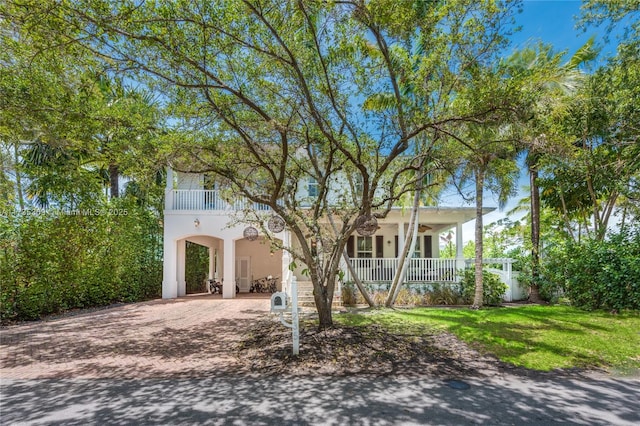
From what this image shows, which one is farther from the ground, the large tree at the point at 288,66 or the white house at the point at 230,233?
the large tree at the point at 288,66

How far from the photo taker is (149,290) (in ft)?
53.2

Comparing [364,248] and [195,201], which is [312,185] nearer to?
[195,201]

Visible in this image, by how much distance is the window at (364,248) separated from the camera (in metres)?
18.8

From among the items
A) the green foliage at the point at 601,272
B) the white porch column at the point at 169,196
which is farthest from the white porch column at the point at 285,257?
the green foliage at the point at 601,272

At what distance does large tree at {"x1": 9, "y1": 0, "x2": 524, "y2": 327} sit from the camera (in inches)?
222

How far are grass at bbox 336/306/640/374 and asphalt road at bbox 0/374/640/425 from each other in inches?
41.0

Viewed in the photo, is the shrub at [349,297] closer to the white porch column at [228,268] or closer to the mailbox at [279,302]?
the white porch column at [228,268]

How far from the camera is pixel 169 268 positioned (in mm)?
15930

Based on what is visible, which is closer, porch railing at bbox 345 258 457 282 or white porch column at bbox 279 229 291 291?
white porch column at bbox 279 229 291 291

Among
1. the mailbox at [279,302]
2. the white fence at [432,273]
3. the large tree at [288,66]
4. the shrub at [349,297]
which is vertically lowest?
the shrub at [349,297]

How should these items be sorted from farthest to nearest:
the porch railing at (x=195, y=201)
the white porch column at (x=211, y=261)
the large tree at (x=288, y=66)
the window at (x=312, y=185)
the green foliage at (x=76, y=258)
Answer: the white porch column at (x=211, y=261) → the porch railing at (x=195, y=201) → the window at (x=312, y=185) → the green foliage at (x=76, y=258) → the large tree at (x=288, y=66)

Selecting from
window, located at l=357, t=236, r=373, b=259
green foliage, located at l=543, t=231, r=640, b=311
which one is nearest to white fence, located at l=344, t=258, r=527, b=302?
green foliage, located at l=543, t=231, r=640, b=311

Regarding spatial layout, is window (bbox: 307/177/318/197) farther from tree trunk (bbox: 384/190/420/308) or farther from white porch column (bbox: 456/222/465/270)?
white porch column (bbox: 456/222/465/270)

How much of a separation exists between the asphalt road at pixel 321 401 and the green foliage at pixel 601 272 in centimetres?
642
